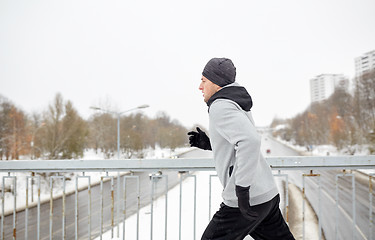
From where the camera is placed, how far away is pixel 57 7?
11338 cm

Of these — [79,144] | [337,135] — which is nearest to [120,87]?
[79,144]

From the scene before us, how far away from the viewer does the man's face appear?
6.09 ft

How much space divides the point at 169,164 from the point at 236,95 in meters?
1.15

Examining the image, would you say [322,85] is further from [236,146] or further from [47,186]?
[236,146]

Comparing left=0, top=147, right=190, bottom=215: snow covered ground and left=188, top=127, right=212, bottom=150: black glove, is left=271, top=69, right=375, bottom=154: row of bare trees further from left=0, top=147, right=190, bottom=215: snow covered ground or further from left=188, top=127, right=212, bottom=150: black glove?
left=188, top=127, right=212, bottom=150: black glove

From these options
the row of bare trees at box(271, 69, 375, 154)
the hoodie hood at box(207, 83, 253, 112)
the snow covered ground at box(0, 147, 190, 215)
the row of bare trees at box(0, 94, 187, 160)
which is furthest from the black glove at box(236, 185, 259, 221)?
the row of bare trees at box(271, 69, 375, 154)

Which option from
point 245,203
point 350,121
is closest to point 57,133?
point 245,203

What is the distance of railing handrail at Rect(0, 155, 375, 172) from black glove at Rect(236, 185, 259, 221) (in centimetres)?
90

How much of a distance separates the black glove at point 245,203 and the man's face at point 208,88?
0.69 metres

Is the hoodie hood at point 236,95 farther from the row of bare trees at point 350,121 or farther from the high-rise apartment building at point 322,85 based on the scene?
the high-rise apartment building at point 322,85

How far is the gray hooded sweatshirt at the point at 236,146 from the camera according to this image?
4.93 feet

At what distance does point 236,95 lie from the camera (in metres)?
1.69

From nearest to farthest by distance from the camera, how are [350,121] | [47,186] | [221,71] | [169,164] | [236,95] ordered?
[236,95]
[221,71]
[169,164]
[47,186]
[350,121]

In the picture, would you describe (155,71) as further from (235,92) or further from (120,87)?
(235,92)
